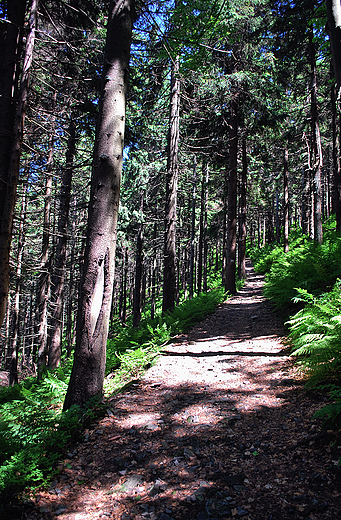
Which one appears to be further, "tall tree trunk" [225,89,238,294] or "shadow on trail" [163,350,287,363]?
"tall tree trunk" [225,89,238,294]

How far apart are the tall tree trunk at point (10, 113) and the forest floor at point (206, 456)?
2895 millimetres

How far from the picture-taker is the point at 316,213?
38.7ft

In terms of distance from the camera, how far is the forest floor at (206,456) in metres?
2.09

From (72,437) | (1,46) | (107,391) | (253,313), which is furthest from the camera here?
(253,313)

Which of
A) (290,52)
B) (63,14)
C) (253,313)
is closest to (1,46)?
(63,14)

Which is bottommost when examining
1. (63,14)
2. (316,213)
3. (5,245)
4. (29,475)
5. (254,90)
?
(29,475)

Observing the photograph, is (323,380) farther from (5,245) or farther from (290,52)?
(290,52)

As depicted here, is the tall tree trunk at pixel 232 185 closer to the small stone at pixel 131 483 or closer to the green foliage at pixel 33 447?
the green foliage at pixel 33 447

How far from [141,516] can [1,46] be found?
7689 mm

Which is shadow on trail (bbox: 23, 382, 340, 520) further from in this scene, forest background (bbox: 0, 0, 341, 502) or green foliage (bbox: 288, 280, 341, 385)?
forest background (bbox: 0, 0, 341, 502)

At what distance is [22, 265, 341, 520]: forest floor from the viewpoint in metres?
2.09

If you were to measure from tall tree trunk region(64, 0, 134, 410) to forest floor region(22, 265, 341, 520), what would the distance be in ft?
2.19

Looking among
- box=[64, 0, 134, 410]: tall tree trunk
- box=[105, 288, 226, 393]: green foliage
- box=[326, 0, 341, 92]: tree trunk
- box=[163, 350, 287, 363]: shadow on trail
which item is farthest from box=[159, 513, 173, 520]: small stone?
box=[326, 0, 341, 92]: tree trunk

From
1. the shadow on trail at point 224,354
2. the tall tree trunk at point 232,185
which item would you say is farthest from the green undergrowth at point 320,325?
the tall tree trunk at point 232,185
